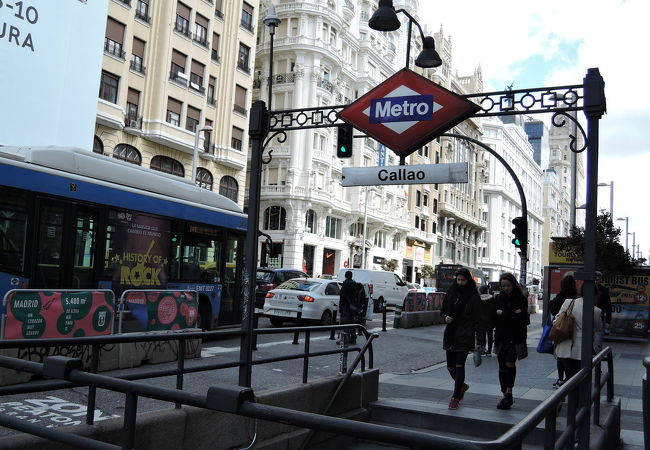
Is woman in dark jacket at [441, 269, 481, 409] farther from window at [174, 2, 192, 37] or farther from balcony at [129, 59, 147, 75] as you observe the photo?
window at [174, 2, 192, 37]

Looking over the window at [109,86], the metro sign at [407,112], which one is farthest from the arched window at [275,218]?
the metro sign at [407,112]

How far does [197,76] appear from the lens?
37781 mm

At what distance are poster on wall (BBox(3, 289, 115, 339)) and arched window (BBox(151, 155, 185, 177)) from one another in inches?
1008

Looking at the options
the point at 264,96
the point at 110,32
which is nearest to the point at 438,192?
the point at 264,96

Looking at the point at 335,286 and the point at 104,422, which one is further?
the point at 335,286

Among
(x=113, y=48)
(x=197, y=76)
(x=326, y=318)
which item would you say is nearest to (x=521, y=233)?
(x=326, y=318)

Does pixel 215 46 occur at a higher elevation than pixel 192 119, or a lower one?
higher

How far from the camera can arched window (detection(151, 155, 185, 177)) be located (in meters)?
34.9

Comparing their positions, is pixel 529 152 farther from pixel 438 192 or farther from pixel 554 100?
pixel 554 100

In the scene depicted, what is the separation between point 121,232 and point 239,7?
3252 cm

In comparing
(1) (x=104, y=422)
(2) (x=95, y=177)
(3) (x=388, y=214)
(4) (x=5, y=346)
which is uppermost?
(3) (x=388, y=214)

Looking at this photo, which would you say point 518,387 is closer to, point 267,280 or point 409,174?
point 409,174

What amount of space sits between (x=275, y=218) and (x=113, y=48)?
21.4m

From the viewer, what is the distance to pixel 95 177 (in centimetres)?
1171
